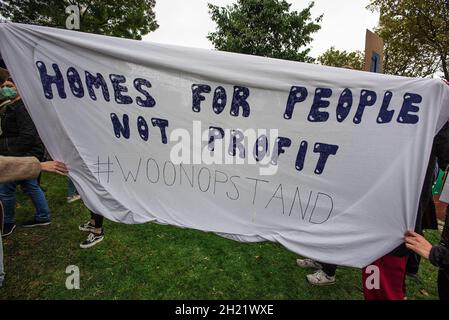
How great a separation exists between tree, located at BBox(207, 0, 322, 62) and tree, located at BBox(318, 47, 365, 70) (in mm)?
10363

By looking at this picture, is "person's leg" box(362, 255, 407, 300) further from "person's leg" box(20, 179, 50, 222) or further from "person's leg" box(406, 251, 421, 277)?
"person's leg" box(20, 179, 50, 222)

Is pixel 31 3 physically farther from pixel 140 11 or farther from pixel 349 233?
pixel 349 233

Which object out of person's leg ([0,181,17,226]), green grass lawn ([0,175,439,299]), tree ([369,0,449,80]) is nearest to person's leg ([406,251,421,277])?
green grass lawn ([0,175,439,299])

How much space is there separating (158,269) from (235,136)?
1742 mm

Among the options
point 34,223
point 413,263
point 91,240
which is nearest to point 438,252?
point 413,263

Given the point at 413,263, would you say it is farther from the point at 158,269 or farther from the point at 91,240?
the point at 91,240

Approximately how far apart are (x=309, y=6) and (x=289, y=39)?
5.47ft

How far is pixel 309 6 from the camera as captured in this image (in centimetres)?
1245

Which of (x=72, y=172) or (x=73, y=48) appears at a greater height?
(x=73, y=48)

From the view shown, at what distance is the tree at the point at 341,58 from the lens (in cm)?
2174

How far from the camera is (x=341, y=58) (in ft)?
80.7

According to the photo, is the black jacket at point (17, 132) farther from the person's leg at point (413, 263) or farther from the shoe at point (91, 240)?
the person's leg at point (413, 263)
